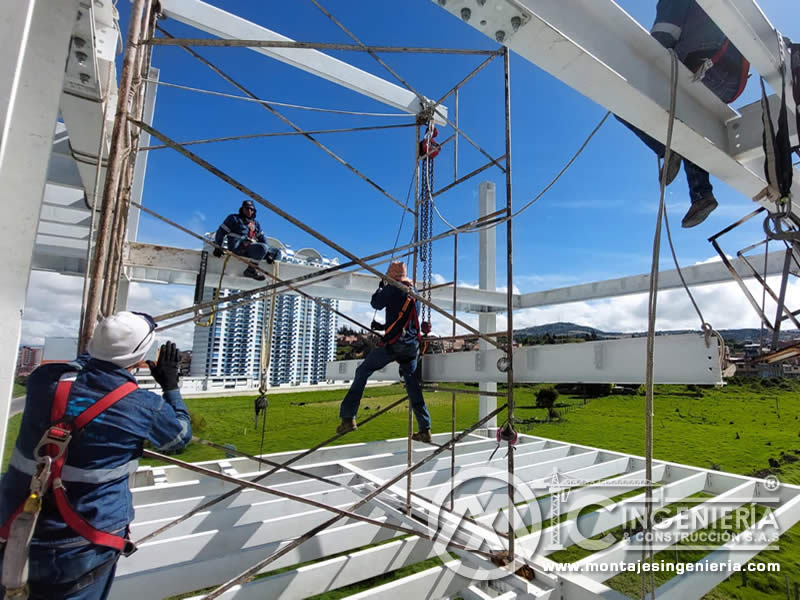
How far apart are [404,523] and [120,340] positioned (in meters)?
3.77

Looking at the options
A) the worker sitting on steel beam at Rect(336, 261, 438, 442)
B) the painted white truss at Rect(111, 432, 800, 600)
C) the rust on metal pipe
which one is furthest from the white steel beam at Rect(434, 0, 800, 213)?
the painted white truss at Rect(111, 432, 800, 600)

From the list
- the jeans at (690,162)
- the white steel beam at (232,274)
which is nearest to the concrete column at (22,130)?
the white steel beam at (232,274)

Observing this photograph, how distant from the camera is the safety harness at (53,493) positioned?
140 cm

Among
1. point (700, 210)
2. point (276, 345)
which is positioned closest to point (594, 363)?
point (700, 210)

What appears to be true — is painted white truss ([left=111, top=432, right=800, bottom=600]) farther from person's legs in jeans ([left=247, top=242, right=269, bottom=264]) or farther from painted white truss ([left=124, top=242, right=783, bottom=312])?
Answer: person's legs in jeans ([left=247, top=242, right=269, bottom=264])

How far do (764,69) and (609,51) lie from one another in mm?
1179

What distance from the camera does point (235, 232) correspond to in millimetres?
5070

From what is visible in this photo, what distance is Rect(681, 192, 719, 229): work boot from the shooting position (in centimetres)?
334

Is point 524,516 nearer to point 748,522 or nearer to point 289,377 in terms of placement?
point 748,522

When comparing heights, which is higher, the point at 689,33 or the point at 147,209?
the point at 689,33

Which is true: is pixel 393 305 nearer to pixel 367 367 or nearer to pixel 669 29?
pixel 367 367

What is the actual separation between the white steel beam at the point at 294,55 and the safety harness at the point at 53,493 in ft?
14.3

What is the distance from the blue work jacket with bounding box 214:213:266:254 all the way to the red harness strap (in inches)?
137

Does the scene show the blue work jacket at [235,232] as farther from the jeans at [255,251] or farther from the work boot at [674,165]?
the work boot at [674,165]
